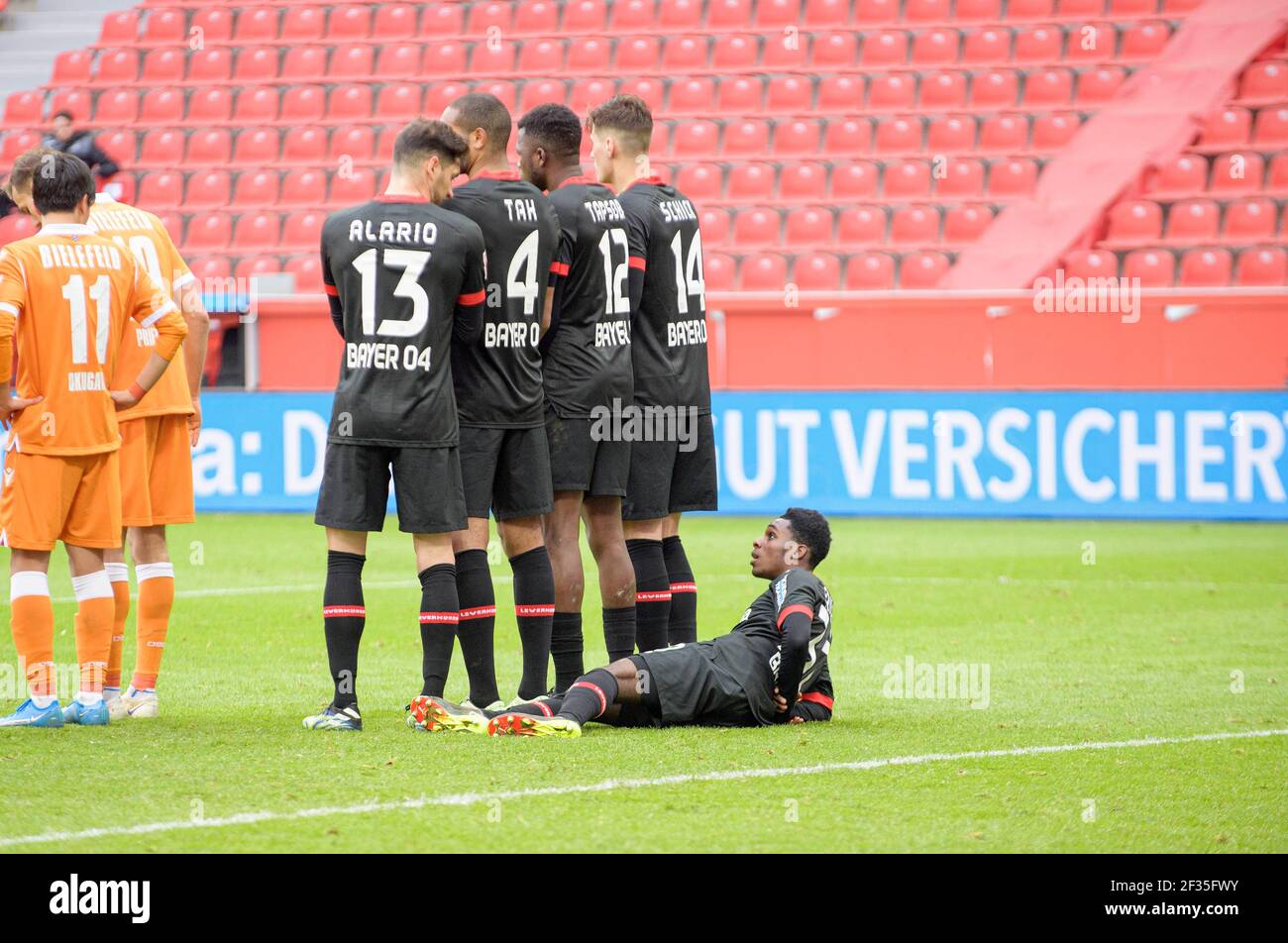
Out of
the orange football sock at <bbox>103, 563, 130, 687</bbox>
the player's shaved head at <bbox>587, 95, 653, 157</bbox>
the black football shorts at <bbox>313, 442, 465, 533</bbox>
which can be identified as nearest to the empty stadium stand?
the player's shaved head at <bbox>587, 95, 653, 157</bbox>

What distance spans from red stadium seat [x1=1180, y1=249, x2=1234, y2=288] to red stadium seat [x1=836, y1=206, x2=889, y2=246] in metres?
3.27

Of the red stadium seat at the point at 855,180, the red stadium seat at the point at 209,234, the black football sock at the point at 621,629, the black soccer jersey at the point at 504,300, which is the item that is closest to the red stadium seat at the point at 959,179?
the red stadium seat at the point at 855,180

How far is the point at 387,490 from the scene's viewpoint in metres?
5.86

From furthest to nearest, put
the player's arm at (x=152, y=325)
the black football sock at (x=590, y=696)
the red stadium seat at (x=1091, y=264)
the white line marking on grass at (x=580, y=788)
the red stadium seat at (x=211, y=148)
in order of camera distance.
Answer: the red stadium seat at (x=211, y=148), the red stadium seat at (x=1091, y=264), the player's arm at (x=152, y=325), the black football sock at (x=590, y=696), the white line marking on grass at (x=580, y=788)

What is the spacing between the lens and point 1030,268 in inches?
710

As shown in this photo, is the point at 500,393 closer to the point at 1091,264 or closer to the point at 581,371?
the point at 581,371

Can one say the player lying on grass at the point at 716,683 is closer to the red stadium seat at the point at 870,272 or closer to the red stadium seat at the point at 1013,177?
the red stadium seat at the point at 870,272

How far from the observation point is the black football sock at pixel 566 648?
6535 millimetres

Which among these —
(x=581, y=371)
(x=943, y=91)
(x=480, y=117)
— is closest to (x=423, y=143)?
(x=480, y=117)

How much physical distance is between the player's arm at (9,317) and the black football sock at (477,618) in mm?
1537
